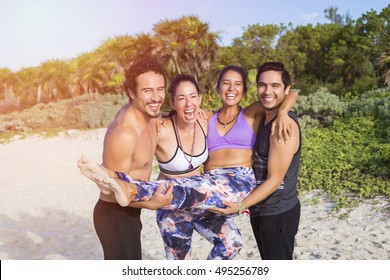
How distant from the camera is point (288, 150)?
2.71m

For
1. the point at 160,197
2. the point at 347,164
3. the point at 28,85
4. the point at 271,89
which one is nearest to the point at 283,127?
the point at 271,89

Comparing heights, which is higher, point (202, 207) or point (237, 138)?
point (237, 138)

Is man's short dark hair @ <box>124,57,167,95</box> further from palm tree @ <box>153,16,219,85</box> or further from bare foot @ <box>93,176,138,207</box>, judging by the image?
palm tree @ <box>153,16,219,85</box>

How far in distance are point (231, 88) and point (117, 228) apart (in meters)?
1.15

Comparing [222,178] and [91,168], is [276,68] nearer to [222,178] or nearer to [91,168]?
[222,178]

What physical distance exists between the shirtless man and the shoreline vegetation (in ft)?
11.4

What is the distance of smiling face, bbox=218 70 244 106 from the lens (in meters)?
2.98

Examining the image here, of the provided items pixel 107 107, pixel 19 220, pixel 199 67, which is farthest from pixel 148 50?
pixel 19 220

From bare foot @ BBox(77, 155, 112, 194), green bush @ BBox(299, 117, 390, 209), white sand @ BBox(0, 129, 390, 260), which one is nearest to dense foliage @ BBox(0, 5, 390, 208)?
green bush @ BBox(299, 117, 390, 209)

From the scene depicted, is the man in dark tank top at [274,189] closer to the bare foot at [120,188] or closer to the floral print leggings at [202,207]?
the floral print leggings at [202,207]

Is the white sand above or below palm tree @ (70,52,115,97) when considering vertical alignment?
below

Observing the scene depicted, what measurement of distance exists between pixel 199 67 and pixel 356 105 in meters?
8.15

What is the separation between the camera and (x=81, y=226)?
6.23 m

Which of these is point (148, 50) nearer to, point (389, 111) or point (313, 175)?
point (389, 111)
